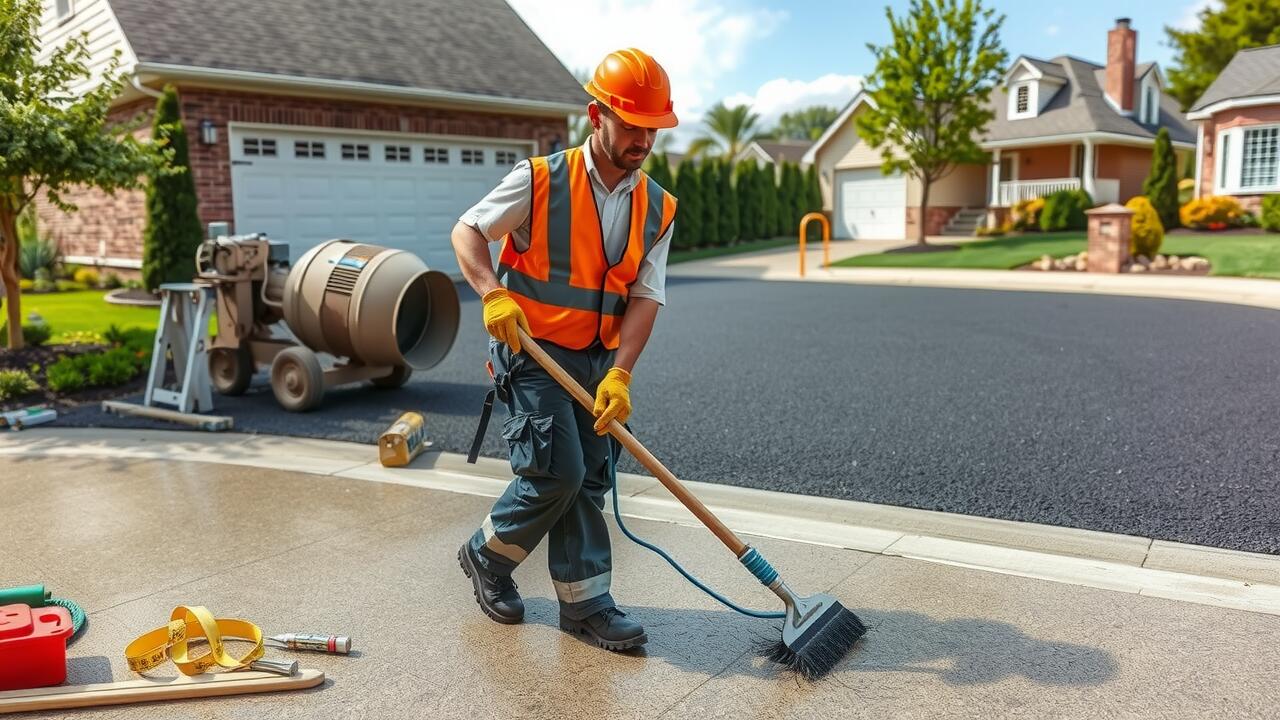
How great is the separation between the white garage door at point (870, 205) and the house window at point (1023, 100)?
4257 millimetres

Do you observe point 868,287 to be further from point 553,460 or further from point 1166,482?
point 553,460

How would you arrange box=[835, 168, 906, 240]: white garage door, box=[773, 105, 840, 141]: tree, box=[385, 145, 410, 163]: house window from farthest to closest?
box=[773, 105, 840, 141]: tree
box=[835, 168, 906, 240]: white garage door
box=[385, 145, 410, 163]: house window

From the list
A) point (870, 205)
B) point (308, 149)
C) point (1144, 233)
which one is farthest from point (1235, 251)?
point (308, 149)

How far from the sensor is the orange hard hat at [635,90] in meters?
3.36

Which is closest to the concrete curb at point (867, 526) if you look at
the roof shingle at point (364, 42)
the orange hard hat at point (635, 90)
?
the orange hard hat at point (635, 90)

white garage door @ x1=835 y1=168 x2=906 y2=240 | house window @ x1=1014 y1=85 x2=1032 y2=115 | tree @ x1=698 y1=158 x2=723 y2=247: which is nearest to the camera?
tree @ x1=698 y1=158 x2=723 y2=247

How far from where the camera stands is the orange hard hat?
3357 millimetres

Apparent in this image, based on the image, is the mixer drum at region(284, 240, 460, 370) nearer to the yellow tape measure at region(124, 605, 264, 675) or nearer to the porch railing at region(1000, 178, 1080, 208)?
the yellow tape measure at region(124, 605, 264, 675)

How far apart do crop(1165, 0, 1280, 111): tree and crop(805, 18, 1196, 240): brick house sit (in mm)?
8212

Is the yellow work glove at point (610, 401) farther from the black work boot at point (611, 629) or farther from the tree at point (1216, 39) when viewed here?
the tree at point (1216, 39)

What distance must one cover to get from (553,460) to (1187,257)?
19170mm

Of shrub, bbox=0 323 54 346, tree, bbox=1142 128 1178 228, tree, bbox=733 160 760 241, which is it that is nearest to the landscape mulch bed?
shrub, bbox=0 323 54 346

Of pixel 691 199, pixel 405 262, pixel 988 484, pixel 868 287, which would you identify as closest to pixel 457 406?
pixel 405 262

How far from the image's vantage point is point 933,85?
23312 mm
